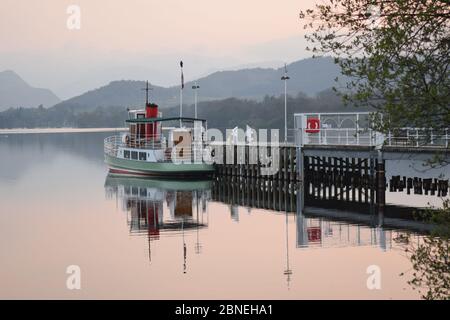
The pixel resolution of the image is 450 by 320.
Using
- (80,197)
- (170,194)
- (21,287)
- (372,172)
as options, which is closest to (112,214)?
(170,194)

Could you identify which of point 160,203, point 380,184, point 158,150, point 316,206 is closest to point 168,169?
point 158,150

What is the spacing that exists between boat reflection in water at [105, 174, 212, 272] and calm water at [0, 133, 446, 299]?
3.1 inches

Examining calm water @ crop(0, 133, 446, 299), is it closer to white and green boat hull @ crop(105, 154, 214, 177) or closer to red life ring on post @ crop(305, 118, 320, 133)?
white and green boat hull @ crop(105, 154, 214, 177)

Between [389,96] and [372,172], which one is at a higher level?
[389,96]

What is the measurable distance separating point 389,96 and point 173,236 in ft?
76.1

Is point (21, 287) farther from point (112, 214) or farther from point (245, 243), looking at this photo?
point (112, 214)

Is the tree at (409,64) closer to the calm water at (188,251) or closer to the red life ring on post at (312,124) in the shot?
the calm water at (188,251)

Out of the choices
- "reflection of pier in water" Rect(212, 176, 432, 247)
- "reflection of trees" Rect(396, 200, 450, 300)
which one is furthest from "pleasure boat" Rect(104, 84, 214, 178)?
"reflection of trees" Rect(396, 200, 450, 300)

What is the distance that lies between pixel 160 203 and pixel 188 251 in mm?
17627

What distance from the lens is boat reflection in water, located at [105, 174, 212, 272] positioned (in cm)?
3856

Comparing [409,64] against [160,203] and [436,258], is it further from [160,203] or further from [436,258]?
[160,203]

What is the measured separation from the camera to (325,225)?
37.3 metres

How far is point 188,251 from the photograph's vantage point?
3138 cm

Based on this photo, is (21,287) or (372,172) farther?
(372,172)
